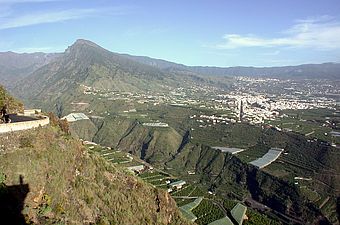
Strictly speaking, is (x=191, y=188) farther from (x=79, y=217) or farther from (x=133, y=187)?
(x=79, y=217)

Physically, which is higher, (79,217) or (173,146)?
(79,217)

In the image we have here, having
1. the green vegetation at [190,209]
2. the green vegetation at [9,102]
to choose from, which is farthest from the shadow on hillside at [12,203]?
the green vegetation at [190,209]

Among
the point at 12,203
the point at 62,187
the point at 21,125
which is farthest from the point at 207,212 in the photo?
the point at 12,203

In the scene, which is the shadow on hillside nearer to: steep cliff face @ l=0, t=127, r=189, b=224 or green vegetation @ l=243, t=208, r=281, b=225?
steep cliff face @ l=0, t=127, r=189, b=224

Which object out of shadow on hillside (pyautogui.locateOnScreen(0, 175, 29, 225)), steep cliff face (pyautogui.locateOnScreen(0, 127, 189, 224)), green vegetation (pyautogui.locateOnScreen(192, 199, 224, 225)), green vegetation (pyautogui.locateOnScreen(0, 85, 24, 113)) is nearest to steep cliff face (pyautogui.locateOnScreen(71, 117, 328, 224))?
green vegetation (pyautogui.locateOnScreen(192, 199, 224, 225))

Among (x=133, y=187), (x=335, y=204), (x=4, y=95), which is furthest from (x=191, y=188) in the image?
(x=4, y=95)

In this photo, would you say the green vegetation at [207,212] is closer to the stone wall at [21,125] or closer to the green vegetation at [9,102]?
the green vegetation at [9,102]

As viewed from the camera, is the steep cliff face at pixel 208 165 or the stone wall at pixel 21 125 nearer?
the stone wall at pixel 21 125
